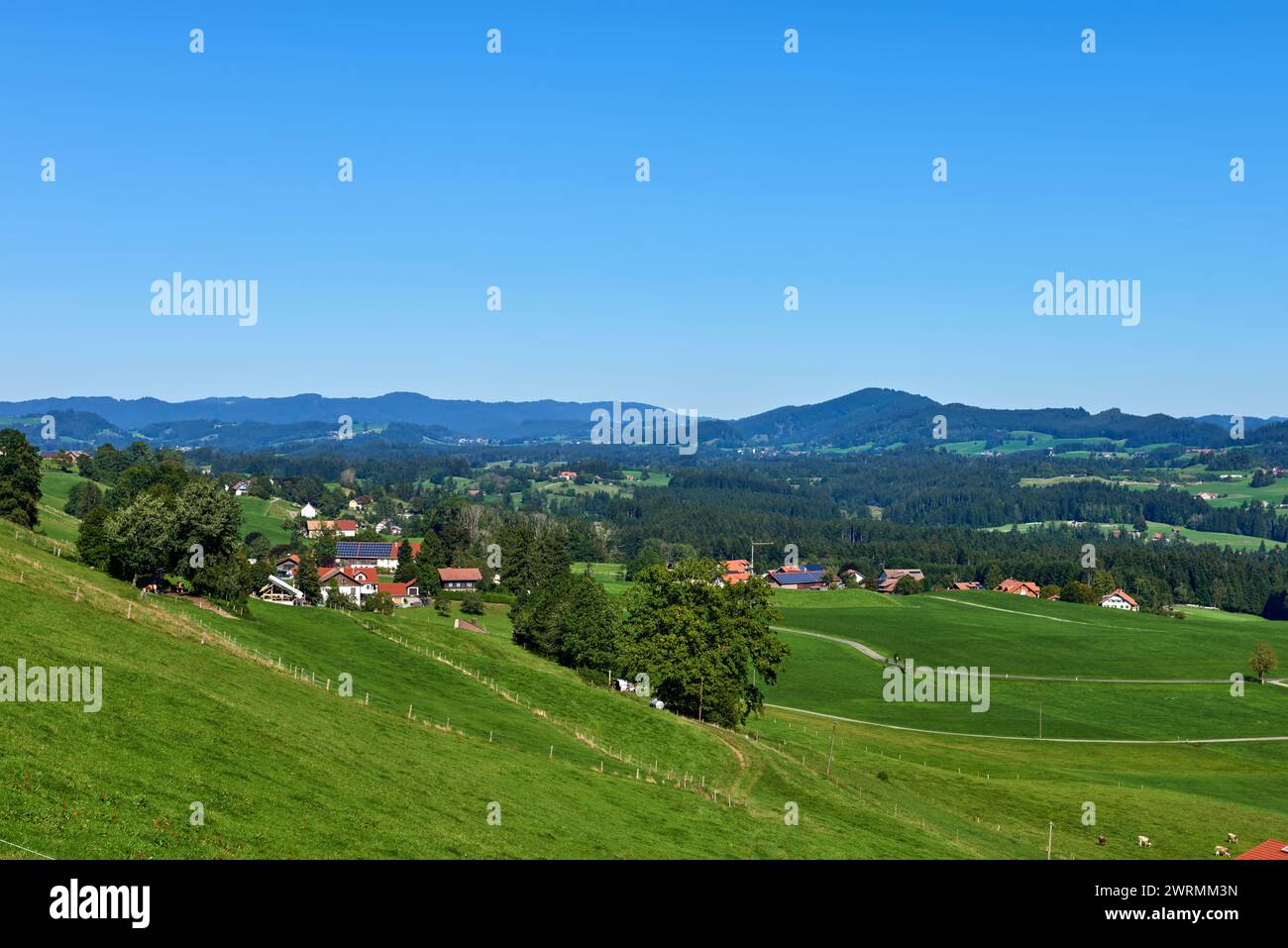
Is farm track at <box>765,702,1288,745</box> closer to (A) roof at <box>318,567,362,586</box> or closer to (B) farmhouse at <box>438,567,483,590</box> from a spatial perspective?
(B) farmhouse at <box>438,567,483,590</box>

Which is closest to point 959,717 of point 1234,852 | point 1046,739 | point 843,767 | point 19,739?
point 1046,739

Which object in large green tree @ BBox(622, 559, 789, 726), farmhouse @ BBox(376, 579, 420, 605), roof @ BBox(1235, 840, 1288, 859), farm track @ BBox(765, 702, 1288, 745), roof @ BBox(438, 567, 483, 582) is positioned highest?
large green tree @ BBox(622, 559, 789, 726)

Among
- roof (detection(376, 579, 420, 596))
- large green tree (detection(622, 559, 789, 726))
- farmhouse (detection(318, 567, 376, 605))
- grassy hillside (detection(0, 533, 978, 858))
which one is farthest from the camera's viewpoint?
roof (detection(376, 579, 420, 596))

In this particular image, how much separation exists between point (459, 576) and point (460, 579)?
43.7 inches

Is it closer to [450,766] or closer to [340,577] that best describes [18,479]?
[340,577]

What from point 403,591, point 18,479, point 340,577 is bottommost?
point 403,591

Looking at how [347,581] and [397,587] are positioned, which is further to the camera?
[347,581]

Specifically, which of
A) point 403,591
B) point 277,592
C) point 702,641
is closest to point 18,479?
point 277,592

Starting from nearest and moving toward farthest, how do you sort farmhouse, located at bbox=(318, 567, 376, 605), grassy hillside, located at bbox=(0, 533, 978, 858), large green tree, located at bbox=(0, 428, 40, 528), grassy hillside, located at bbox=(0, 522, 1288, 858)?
grassy hillside, located at bbox=(0, 533, 978, 858)
grassy hillside, located at bbox=(0, 522, 1288, 858)
large green tree, located at bbox=(0, 428, 40, 528)
farmhouse, located at bbox=(318, 567, 376, 605)

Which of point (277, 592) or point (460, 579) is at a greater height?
point (277, 592)

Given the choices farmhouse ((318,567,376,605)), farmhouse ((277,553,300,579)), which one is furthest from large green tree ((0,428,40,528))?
farmhouse ((277,553,300,579))

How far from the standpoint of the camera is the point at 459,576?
17562 centimetres

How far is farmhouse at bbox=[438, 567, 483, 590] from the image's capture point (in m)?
174

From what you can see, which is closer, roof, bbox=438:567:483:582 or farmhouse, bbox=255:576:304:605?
farmhouse, bbox=255:576:304:605
